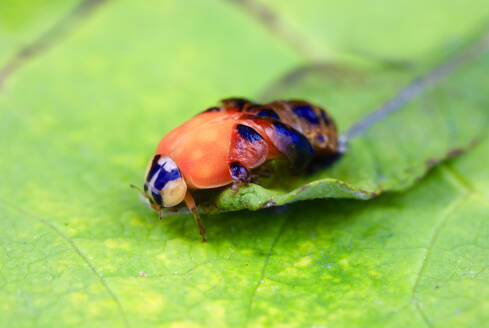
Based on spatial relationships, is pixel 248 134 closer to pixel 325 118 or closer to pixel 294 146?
pixel 294 146

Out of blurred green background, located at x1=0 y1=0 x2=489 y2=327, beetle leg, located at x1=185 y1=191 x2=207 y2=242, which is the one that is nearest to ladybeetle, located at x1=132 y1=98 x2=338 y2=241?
beetle leg, located at x1=185 y1=191 x2=207 y2=242

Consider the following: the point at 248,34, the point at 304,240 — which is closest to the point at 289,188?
the point at 304,240

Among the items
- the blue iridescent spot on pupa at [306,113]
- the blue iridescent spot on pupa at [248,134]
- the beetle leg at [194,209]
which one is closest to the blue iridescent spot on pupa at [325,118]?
the blue iridescent spot on pupa at [306,113]

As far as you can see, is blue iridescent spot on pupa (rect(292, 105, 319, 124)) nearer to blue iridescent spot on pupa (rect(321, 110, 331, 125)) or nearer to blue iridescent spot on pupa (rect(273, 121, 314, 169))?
blue iridescent spot on pupa (rect(321, 110, 331, 125))

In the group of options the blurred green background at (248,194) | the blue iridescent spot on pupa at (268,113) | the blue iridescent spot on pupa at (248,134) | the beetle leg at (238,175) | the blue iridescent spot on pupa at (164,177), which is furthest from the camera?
the blue iridescent spot on pupa at (268,113)

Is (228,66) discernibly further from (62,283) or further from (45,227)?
(62,283)

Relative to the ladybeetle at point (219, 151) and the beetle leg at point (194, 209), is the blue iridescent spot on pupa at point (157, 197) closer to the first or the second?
the ladybeetle at point (219, 151)

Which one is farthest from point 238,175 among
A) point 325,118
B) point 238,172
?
point 325,118
